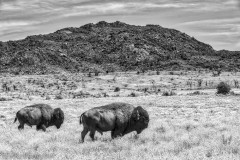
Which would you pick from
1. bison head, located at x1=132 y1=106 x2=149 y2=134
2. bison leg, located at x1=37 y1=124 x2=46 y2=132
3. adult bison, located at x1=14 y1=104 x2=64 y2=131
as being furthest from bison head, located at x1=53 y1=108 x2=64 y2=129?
bison head, located at x1=132 y1=106 x2=149 y2=134

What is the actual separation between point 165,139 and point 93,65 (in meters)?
106

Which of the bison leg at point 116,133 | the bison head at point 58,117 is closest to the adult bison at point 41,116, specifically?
the bison head at point 58,117

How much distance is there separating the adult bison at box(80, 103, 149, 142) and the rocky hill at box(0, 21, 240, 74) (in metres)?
89.0

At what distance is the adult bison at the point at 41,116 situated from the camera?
14.9 meters

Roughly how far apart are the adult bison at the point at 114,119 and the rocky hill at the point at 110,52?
8901 cm

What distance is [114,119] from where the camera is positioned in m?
12.0

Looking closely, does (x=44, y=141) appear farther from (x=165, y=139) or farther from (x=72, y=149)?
(x=165, y=139)

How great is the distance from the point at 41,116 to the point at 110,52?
119m

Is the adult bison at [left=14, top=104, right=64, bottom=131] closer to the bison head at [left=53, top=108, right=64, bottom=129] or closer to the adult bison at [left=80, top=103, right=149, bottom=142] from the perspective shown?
the bison head at [left=53, top=108, right=64, bottom=129]

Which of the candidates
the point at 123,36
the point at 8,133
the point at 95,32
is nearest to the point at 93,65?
the point at 123,36

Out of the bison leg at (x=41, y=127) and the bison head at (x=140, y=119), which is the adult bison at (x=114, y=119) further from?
the bison leg at (x=41, y=127)

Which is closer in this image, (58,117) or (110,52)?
(58,117)

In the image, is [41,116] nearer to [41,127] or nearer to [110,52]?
[41,127]

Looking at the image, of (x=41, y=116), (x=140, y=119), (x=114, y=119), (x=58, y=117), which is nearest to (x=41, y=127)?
(x=41, y=116)
